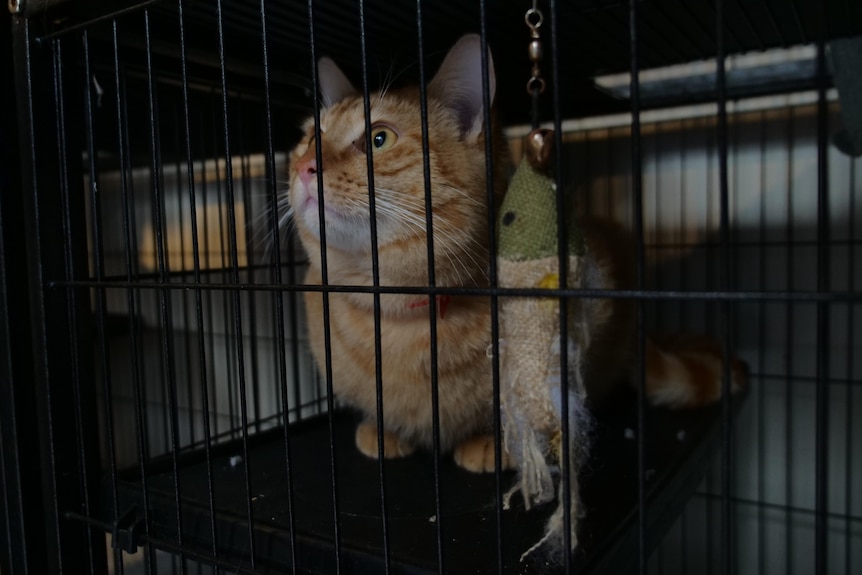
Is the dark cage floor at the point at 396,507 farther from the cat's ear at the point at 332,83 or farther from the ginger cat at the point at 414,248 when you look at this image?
the cat's ear at the point at 332,83

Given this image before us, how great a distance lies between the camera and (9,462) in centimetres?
97

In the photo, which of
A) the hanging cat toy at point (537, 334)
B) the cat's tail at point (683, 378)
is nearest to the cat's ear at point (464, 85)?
the hanging cat toy at point (537, 334)

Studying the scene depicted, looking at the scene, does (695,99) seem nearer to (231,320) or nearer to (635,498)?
(635,498)

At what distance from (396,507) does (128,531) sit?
0.38 meters

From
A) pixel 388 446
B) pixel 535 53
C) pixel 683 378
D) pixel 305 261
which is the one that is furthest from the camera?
pixel 305 261

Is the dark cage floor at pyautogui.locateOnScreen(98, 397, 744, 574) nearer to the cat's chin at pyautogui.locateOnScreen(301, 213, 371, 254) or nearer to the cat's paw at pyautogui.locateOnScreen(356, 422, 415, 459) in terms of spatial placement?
the cat's paw at pyautogui.locateOnScreen(356, 422, 415, 459)

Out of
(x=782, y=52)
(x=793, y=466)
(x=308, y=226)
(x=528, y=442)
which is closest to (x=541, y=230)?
(x=528, y=442)

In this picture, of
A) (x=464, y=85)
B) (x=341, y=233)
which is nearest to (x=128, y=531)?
(x=341, y=233)

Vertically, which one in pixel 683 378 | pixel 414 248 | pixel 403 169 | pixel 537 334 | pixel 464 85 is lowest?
pixel 683 378

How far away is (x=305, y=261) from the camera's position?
156cm

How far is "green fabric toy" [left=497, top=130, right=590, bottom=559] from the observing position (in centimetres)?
68

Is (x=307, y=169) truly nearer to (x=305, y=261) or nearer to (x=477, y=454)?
(x=477, y=454)

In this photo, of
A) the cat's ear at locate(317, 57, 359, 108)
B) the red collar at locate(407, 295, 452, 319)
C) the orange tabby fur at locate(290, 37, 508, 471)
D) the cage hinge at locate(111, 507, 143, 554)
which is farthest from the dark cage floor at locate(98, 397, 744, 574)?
the cat's ear at locate(317, 57, 359, 108)

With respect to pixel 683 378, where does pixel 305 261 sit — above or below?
above
